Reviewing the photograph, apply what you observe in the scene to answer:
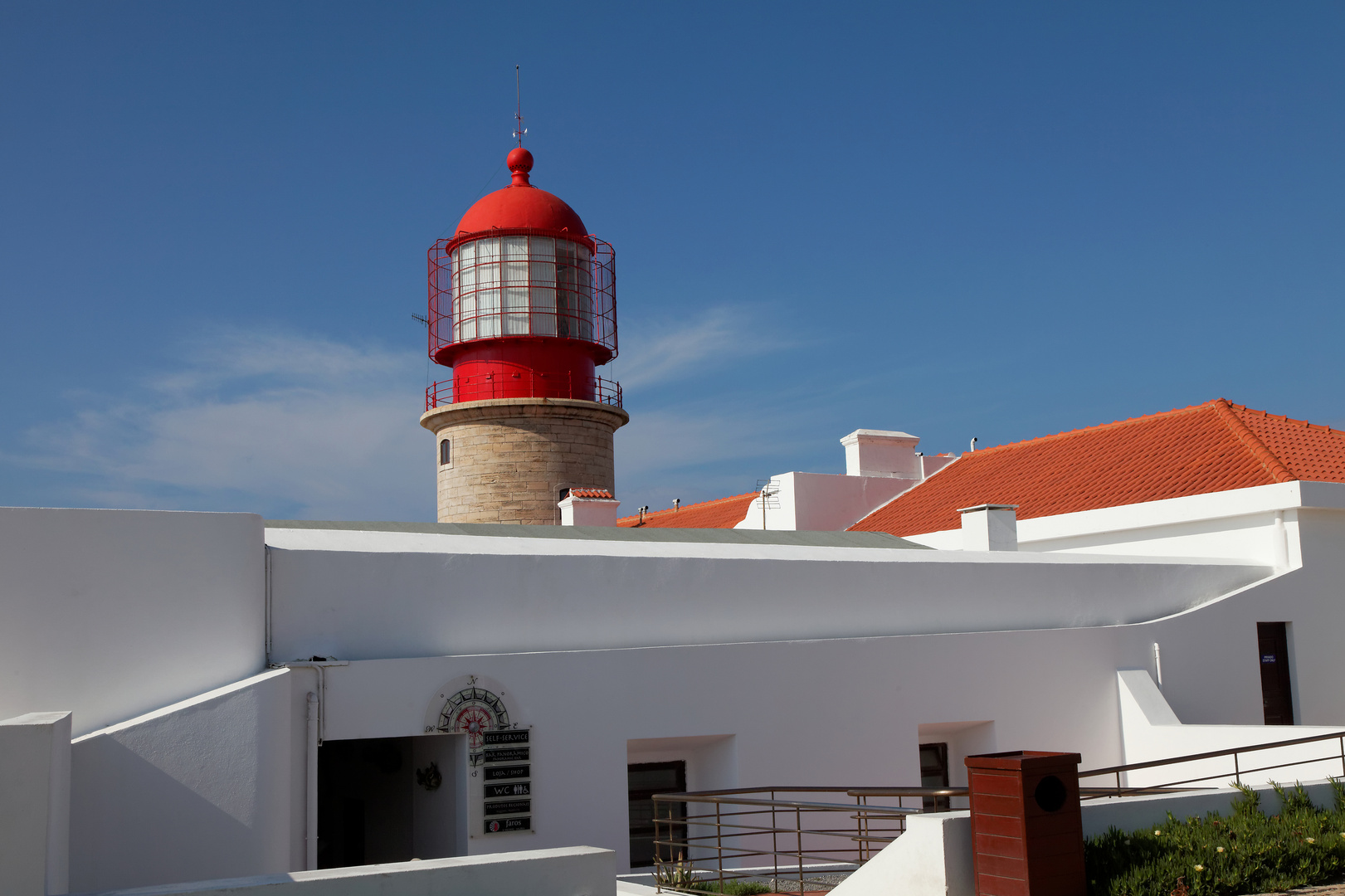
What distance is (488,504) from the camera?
919 inches

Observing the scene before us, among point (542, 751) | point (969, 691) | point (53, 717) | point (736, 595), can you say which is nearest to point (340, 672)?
point (542, 751)

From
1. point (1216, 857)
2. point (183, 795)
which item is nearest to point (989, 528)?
point (1216, 857)

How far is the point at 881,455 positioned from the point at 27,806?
20.8 meters

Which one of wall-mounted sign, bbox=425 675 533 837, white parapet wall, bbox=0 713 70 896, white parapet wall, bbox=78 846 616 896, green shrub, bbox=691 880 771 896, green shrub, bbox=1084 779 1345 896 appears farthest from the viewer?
wall-mounted sign, bbox=425 675 533 837

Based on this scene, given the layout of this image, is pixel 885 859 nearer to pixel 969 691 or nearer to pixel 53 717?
pixel 53 717

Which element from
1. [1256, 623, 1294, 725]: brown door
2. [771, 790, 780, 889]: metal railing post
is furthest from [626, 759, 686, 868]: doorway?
[1256, 623, 1294, 725]: brown door

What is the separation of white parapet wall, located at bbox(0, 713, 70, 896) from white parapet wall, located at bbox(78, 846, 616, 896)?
0.68 meters

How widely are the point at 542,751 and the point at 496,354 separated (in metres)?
12.7

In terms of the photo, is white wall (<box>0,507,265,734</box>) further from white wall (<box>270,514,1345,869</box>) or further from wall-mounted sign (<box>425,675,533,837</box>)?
wall-mounted sign (<box>425,675,533,837</box>)

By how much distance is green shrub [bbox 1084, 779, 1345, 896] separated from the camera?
8.20 meters

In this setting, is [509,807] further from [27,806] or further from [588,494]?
[588,494]

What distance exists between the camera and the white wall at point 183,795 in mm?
9414

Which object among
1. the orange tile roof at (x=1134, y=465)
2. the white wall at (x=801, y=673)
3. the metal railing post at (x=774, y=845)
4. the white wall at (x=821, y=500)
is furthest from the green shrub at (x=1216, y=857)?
the white wall at (x=821, y=500)

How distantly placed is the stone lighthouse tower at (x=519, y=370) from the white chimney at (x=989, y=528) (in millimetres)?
8182
